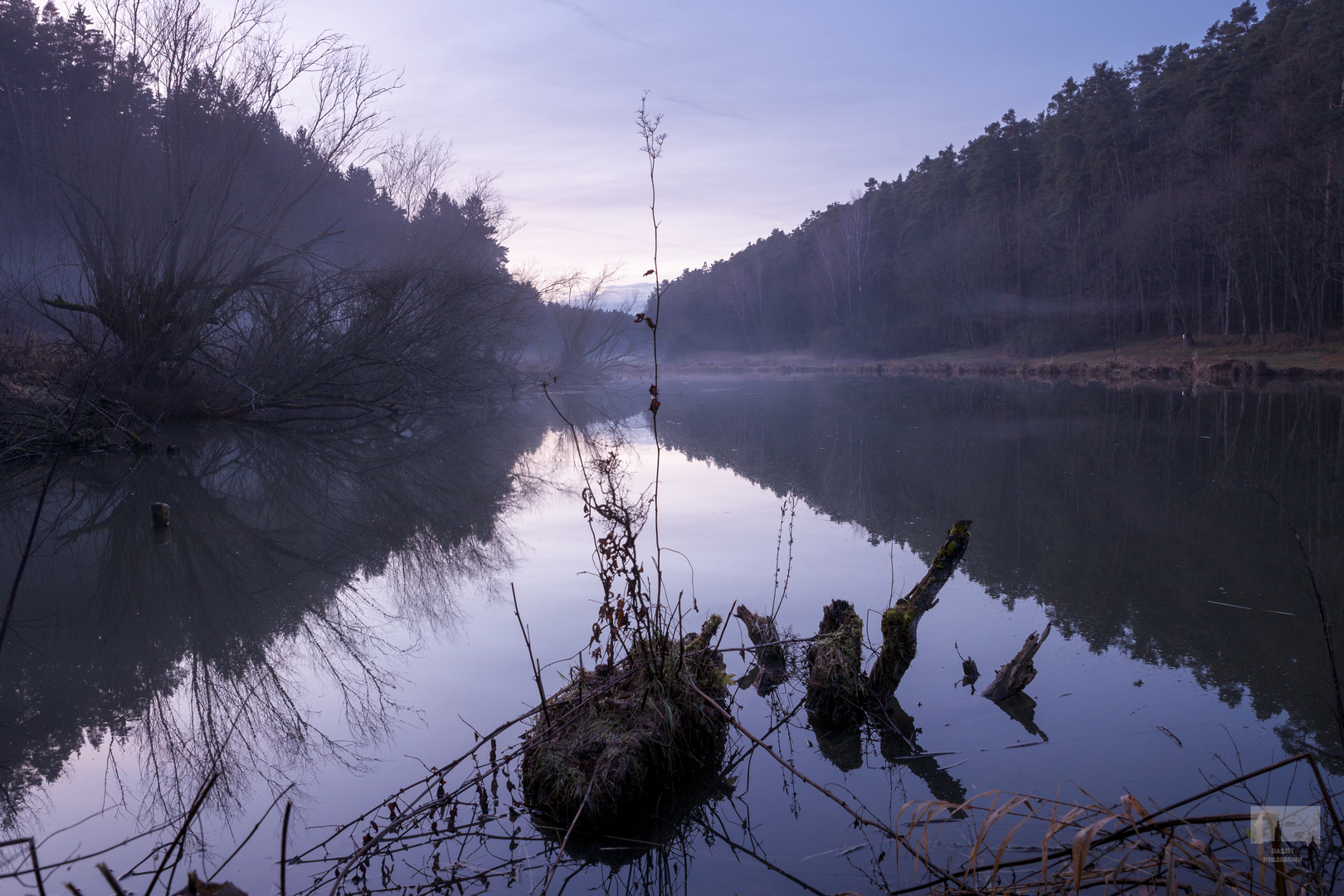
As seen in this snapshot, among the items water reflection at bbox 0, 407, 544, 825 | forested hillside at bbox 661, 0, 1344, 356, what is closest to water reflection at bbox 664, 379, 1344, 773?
water reflection at bbox 0, 407, 544, 825

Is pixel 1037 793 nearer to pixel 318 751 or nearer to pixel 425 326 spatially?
pixel 318 751

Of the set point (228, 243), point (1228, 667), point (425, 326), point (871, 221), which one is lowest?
point (1228, 667)

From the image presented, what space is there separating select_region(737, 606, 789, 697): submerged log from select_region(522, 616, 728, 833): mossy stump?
0.50 meters

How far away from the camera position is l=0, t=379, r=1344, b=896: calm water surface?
3098mm

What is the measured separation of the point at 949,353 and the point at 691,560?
4502 centimetres

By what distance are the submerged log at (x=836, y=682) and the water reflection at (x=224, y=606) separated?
6.51ft

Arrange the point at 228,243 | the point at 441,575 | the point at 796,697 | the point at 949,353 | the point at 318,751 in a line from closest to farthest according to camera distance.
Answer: the point at 318,751, the point at 796,697, the point at 441,575, the point at 228,243, the point at 949,353

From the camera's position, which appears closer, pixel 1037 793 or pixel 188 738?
pixel 1037 793

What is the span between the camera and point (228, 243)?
14.7m

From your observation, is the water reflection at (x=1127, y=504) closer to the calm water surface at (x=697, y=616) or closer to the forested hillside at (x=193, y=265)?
the calm water surface at (x=697, y=616)

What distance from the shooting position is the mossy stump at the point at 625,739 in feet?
9.59

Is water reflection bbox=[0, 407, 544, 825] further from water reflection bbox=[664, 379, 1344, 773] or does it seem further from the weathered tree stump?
the weathered tree stump

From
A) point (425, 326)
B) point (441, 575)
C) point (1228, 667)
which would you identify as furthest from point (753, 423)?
point (1228, 667)

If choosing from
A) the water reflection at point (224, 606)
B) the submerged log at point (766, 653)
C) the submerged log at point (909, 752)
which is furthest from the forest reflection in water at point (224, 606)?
the submerged log at point (909, 752)
